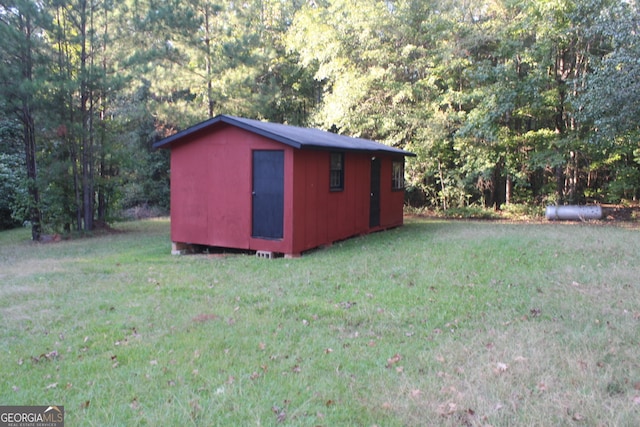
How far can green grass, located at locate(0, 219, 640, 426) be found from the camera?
3.38 metres

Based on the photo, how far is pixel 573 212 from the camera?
15938mm

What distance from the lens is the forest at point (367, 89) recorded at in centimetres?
1266

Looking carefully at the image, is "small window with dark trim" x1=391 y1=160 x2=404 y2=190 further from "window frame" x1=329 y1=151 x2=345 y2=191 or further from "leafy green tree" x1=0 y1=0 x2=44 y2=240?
"leafy green tree" x1=0 y1=0 x2=44 y2=240

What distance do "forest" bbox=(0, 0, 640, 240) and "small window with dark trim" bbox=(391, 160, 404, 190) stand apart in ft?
9.85

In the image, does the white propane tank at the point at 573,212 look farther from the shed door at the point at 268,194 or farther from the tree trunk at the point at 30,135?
the tree trunk at the point at 30,135

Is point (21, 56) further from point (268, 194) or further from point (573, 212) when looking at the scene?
point (573, 212)

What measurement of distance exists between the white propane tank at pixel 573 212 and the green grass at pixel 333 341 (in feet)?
26.1

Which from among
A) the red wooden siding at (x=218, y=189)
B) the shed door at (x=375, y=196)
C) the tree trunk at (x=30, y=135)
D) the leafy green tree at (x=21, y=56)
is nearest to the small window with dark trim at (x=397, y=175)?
the shed door at (x=375, y=196)

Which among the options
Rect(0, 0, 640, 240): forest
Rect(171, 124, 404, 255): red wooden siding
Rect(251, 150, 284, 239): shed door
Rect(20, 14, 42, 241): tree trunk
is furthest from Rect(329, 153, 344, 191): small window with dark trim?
Rect(20, 14, 42, 241): tree trunk

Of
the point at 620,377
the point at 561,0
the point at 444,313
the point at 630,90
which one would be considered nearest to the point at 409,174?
the point at 561,0

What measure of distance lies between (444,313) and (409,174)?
14.2 m

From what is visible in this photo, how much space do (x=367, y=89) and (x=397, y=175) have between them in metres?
4.66

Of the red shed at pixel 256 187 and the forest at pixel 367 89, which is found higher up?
the forest at pixel 367 89

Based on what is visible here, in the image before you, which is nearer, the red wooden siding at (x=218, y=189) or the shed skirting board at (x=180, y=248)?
the red wooden siding at (x=218, y=189)
